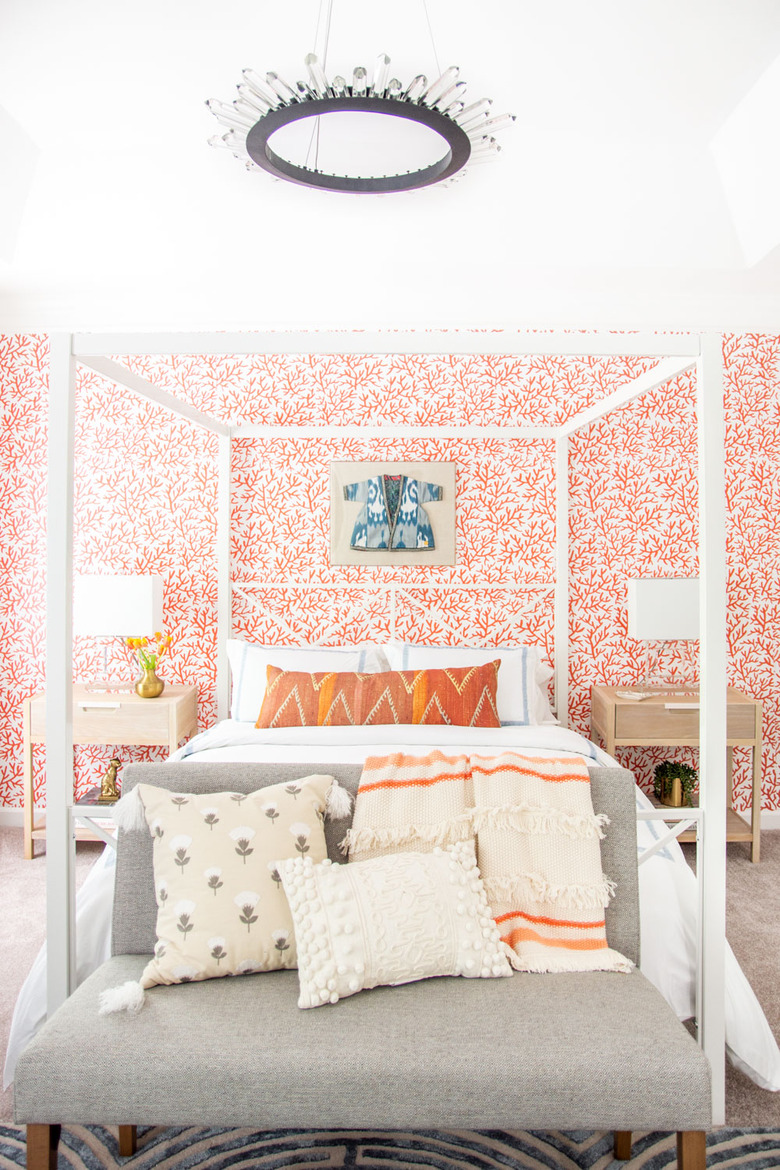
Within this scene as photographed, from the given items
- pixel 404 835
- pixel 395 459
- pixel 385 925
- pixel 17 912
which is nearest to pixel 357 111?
pixel 404 835

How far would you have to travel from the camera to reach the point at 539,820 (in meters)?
1.78

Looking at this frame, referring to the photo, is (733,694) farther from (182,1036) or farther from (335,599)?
(182,1036)

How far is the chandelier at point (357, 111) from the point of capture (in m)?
1.89

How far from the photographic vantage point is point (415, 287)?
3773mm

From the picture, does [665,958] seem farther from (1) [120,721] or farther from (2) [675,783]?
(1) [120,721]

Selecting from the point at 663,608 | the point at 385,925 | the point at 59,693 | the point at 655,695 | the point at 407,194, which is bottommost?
the point at 385,925

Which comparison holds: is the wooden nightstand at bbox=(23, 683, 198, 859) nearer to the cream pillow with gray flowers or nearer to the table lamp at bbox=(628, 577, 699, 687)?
the cream pillow with gray flowers

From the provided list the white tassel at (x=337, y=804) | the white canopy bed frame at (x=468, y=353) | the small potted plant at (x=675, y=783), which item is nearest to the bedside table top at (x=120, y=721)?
the white canopy bed frame at (x=468, y=353)

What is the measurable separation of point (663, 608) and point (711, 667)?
1597 millimetres

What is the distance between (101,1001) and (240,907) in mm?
309

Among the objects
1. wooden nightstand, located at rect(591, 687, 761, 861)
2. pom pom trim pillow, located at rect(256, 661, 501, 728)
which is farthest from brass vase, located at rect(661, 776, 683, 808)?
pom pom trim pillow, located at rect(256, 661, 501, 728)

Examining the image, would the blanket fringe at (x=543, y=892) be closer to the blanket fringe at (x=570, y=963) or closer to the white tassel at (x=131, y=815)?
the blanket fringe at (x=570, y=963)

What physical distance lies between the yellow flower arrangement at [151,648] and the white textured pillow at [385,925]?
2111 millimetres

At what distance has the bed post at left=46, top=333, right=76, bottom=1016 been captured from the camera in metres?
1.89
